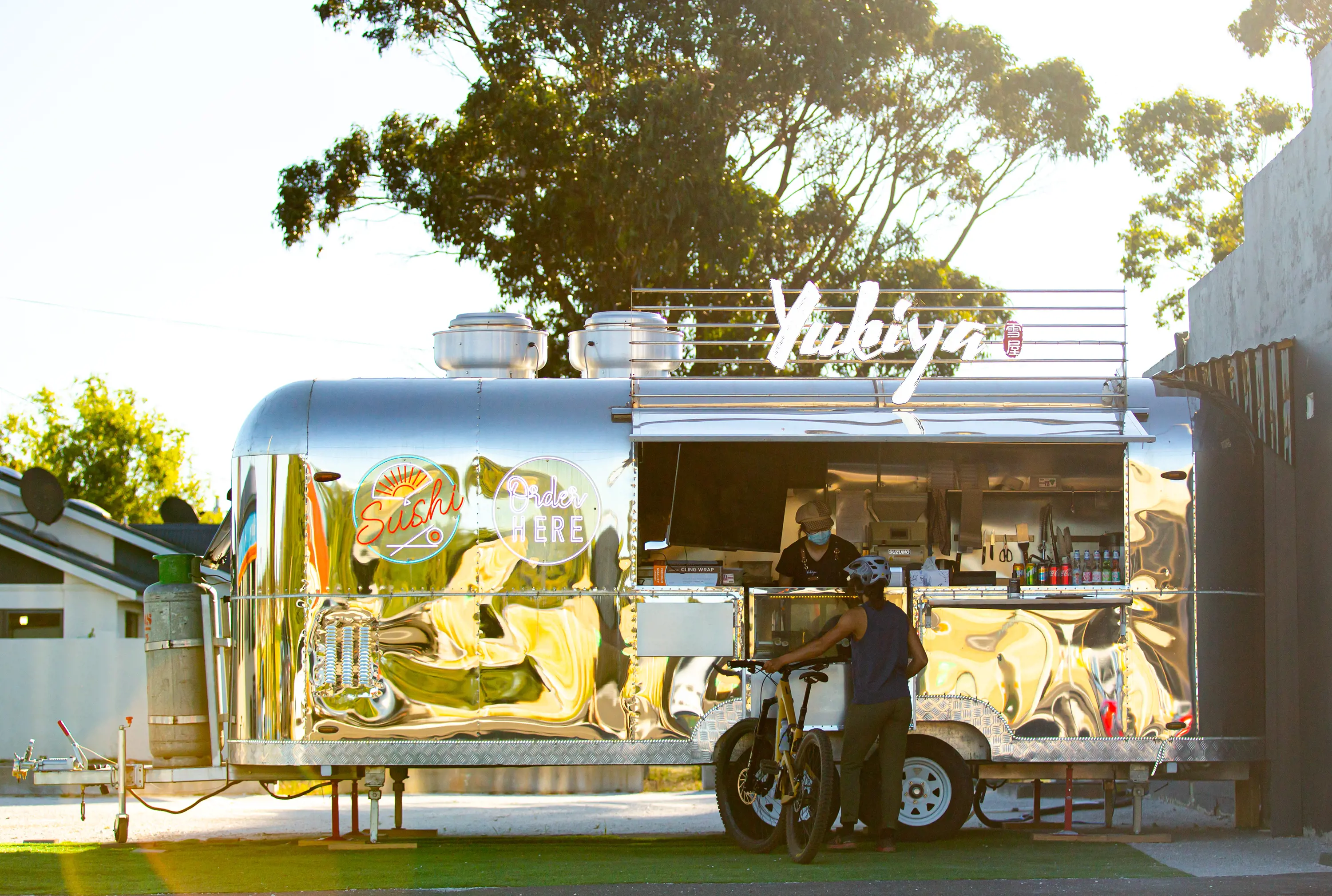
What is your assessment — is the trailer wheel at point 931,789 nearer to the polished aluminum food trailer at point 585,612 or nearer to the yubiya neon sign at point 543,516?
the polished aluminum food trailer at point 585,612

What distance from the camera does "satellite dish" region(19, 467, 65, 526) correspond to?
Result: 20.2 m

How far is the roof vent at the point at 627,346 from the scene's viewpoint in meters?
10.8

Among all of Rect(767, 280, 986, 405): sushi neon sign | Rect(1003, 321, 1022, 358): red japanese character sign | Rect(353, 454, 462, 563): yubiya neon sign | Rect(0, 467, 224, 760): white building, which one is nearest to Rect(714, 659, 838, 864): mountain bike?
Rect(353, 454, 462, 563): yubiya neon sign

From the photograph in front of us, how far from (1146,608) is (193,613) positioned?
6.23m

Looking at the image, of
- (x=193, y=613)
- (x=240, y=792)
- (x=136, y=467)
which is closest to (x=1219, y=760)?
(x=193, y=613)

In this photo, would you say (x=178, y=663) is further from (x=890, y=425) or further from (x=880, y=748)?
(x=890, y=425)

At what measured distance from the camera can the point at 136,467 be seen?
51.2 metres

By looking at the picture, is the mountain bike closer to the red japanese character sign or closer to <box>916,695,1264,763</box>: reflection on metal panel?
<box>916,695,1264,763</box>: reflection on metal panel

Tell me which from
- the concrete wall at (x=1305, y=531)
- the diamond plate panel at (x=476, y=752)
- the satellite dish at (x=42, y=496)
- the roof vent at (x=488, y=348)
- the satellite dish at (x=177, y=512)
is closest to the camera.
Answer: the diamond plate panel at (x=476, y=752)

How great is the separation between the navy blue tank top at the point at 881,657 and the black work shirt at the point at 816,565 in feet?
3.23

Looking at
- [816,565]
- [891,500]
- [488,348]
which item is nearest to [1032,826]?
[891,500]

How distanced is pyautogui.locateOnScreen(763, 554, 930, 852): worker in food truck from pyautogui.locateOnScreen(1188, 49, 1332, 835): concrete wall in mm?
2672

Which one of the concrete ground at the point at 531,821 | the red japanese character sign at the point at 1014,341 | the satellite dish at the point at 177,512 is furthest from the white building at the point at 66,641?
the red japanese character sign at the point at 1014,341

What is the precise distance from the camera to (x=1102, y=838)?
1011 centimetres
